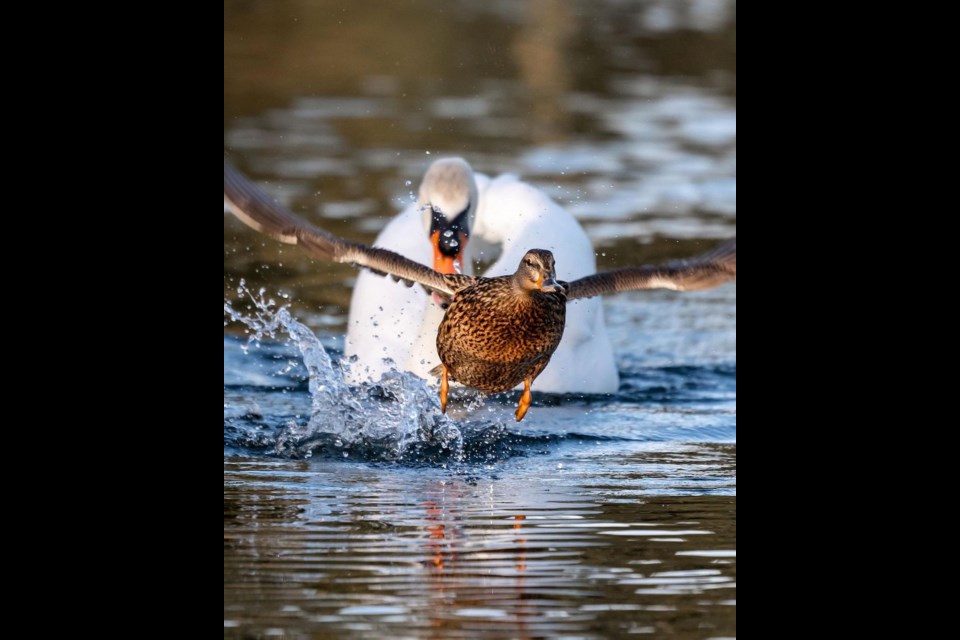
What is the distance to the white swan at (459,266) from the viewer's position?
784 centimetres

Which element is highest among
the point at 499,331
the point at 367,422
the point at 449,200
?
the point at 449,200

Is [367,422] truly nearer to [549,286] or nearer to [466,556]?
[549,286]

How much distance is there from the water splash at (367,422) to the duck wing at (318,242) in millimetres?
438

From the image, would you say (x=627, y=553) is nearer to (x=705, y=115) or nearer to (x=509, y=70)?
(x=705, y=115)

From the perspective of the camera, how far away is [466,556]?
483 centimetres

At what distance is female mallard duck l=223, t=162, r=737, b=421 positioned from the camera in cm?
610

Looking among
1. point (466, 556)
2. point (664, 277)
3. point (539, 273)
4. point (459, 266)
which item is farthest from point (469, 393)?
point (466, 556)

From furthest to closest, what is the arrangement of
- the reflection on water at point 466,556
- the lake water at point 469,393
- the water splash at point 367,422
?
the water splash at point 367,422, the lake water at point 469,393, the reflection on water at point 466,556

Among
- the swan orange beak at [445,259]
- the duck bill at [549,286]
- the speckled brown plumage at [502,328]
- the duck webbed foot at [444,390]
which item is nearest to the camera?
the duck bill at [549,286]

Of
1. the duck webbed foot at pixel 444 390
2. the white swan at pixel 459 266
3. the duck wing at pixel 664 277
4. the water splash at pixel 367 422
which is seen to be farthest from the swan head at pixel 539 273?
the white swan at pixel 459 266

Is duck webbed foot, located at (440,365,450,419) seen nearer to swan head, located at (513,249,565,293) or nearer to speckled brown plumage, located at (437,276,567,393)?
speckled brown plumage, located at (437,276,567,393)

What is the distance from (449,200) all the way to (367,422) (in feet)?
6.30

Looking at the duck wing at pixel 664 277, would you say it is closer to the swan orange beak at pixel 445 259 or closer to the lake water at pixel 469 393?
the lake water at pixel 469 393
